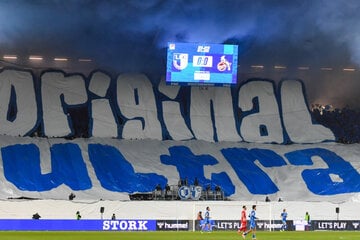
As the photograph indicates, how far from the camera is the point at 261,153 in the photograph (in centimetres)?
5712

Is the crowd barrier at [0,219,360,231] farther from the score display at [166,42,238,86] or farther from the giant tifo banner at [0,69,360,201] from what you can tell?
the score display at [166,42,238,86]

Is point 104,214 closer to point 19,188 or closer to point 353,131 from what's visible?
point 19,188

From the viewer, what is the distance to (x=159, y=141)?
5762 cm

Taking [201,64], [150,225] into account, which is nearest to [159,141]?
[201,64]

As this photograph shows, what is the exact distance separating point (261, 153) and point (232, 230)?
38.7 feet

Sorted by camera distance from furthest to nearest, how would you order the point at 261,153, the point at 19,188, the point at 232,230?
the point at 261,153 → the point at 19,188 → the point at 232,230

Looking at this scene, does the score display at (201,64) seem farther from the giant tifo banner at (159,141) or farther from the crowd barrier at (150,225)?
the crowd barrier at (150,225)

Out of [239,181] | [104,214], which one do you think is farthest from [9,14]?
[239,181]

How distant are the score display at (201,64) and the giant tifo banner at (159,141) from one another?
501 cm

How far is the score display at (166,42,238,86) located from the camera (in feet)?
179

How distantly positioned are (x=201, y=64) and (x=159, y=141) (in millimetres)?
7114

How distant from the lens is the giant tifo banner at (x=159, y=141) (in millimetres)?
52594

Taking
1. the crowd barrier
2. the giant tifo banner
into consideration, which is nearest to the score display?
the giant tifo banner

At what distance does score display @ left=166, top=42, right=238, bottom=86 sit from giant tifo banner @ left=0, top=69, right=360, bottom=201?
5011mm
